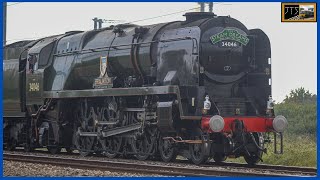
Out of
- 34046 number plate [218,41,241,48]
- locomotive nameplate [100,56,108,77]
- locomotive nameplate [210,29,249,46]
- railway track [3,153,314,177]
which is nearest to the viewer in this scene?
railway track [3,153,314,177]

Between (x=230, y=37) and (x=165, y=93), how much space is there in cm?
226

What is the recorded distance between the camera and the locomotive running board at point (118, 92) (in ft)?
59.5

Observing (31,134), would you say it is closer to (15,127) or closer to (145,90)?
(15,127)

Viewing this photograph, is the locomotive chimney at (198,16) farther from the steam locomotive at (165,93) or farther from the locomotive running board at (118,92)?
the locomotive running board at (118,92)

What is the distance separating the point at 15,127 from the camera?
84.9 feet

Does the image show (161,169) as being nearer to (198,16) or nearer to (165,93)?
(165,93)

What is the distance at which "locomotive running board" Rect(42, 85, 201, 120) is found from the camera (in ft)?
59.5

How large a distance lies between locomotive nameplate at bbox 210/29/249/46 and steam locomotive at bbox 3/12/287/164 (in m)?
0.03

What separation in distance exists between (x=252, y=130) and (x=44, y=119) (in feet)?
28.0

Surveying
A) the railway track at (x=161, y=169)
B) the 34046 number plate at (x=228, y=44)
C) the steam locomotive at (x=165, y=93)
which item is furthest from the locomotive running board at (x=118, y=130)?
the 34046 number plate at (x=228, y=44)

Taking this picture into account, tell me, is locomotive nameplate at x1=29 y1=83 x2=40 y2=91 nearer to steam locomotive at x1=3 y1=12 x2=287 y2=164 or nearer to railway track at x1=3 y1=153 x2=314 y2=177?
steam locomotive at x1=3 y1=12 x2=287 y2=164

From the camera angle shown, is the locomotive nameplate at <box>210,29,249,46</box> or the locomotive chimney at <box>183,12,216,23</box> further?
the locomotive chimney at <box>183,12,216,23</box>

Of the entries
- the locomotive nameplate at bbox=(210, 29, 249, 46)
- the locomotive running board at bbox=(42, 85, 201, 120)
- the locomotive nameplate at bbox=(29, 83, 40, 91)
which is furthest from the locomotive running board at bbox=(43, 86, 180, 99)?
the locomotive nameplate at bbox=(210, 29, 249, 46)

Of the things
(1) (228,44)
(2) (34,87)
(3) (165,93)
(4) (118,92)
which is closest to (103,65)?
(4) (118,92)
